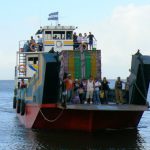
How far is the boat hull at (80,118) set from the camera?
21.9 meters

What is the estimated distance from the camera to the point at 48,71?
21.6m

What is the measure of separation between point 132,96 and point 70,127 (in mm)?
2962

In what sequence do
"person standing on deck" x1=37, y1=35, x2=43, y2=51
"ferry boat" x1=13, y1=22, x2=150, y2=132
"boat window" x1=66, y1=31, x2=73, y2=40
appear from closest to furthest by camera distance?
"ferry boat" x1=13, y1=22, x2=150, y2=132, "person standing on deck" x1=37, y1=35, x2=43, y2=51, "boat window" x1=66, y1=31, x2=73, y2=40

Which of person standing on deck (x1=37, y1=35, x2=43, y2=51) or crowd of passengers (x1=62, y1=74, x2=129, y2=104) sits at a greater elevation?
person standing on deck (x1=37, y1=35, x2=43, y2=51)

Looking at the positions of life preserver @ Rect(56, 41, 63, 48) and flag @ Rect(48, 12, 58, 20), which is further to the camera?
flag @ Rect(48, 12, 58, 20)

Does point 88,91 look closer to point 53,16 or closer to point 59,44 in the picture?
point 59,44

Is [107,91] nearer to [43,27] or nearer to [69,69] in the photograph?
[69,69]

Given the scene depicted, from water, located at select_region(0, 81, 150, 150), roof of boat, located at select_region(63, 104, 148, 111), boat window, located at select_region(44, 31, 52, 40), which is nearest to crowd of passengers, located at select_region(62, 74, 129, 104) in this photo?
roof of boat, located at select_region(63, 104, 148, 111)

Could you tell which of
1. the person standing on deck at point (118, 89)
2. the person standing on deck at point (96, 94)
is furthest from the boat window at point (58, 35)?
the person standing on deck at point (96, 94)

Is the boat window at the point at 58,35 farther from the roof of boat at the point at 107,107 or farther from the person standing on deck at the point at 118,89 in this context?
the roof of boat at the point at 107,107

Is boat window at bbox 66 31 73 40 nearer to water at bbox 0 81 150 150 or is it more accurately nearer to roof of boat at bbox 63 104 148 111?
water at bbox 0 81 150 150

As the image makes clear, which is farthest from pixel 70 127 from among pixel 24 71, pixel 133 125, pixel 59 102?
pixel 24 71

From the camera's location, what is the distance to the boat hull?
72.0ft

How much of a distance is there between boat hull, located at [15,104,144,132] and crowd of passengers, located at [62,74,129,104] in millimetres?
645
